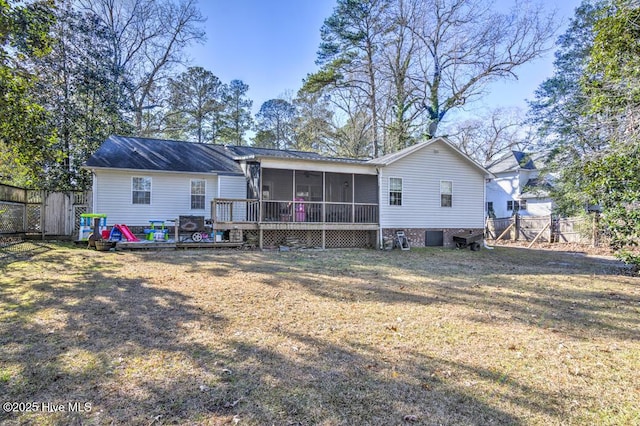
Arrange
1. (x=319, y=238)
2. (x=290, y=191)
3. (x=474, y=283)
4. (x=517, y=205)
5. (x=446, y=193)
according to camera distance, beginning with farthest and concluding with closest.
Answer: (x=517, y=205), (x=290, y=191), (x=446, y=193), (x=319, y=238), (x=474, y=283)

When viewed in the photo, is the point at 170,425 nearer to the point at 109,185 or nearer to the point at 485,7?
the point at 109,185

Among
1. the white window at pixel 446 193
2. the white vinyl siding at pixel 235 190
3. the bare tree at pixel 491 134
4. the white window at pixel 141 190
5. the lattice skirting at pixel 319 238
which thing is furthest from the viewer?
the bare tree at pixel 491 134

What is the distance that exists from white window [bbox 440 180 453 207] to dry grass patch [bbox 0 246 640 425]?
8.39 m

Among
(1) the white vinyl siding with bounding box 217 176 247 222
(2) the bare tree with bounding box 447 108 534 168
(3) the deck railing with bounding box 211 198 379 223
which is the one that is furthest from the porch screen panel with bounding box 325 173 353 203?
(2) the bare tree with bounding box 447 108 534 168

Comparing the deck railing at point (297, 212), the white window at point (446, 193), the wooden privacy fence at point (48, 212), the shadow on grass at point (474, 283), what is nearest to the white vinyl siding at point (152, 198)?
the wooden privacy fence at point (48, 212)

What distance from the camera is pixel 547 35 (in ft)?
71.4

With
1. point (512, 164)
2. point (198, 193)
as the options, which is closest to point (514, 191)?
point (512, 164)

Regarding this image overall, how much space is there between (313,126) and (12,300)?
26.3 meters

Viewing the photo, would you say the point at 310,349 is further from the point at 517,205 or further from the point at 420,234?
the point at 517,205

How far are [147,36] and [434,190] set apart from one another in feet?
75.8

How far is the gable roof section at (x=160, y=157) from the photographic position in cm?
1385

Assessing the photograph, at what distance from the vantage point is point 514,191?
28.9 metres

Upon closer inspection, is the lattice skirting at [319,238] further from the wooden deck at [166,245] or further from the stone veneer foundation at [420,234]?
the wooden deck at [166,245]

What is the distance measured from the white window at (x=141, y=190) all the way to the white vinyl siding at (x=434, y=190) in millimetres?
9930
